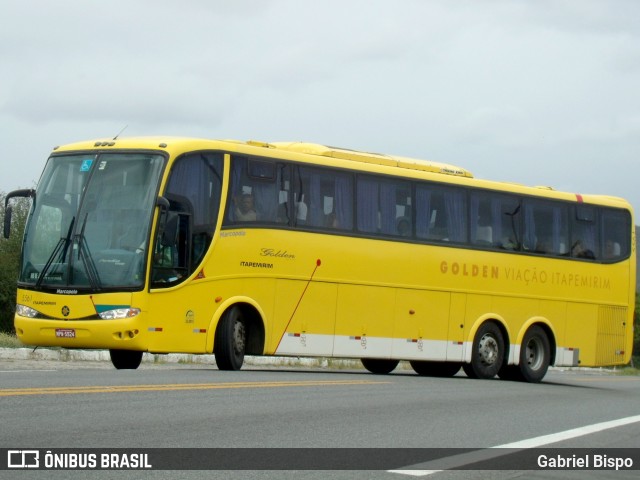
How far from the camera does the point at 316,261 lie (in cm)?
2209

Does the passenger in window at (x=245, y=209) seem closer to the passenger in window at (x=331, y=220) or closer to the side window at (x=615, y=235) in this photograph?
the passenger in window at (x=331, y=220)

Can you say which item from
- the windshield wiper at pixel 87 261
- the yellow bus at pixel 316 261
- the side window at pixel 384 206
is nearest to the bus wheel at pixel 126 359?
the yellow bus at pixel 316 261

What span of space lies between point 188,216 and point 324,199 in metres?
3.27

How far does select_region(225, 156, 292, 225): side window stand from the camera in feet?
67.6

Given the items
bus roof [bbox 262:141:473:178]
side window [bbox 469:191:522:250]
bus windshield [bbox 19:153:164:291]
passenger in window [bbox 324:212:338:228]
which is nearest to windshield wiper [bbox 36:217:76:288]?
bus windshield [bbox 19:153:164:291]

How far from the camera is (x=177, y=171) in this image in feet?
64.5

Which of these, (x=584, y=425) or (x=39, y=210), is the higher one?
(x=39, y=210)

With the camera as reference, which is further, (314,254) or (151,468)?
(314,254)

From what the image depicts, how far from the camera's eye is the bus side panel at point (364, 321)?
893 inches

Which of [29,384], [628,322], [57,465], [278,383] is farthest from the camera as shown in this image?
[628,322]

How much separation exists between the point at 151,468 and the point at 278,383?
841 centimetres

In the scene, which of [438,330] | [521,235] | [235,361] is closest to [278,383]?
[235,361]

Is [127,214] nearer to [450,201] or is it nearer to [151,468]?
[450,201]

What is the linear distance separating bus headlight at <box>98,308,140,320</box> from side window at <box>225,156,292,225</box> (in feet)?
7.44
